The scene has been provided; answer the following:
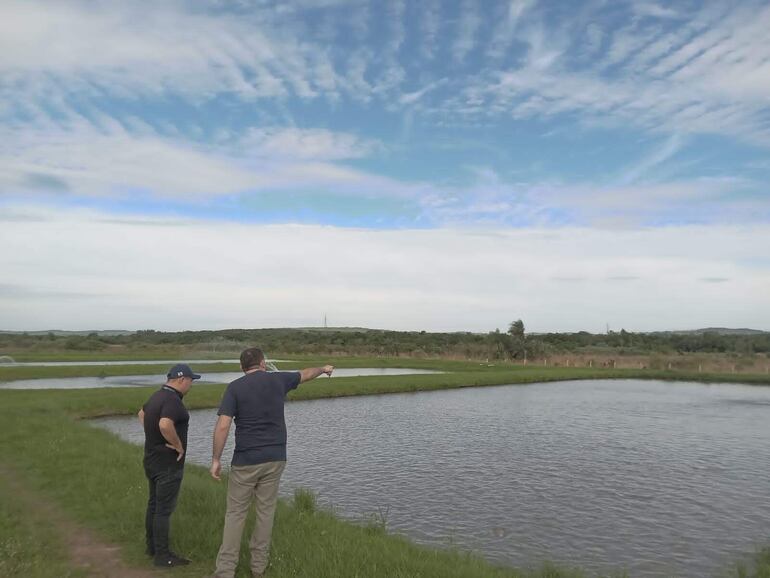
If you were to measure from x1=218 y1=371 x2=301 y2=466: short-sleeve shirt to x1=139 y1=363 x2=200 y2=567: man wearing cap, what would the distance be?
3.77 ft

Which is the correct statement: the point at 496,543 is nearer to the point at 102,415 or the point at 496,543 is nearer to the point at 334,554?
the point at 334,554

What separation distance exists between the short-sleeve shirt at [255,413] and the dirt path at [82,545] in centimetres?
225

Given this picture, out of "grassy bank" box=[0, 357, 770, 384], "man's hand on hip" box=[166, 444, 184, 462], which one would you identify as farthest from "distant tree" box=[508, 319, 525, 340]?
"man's hand on hip" box=[166, 444, 184, 462]

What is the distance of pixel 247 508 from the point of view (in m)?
7.73

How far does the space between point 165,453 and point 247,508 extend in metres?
1.62

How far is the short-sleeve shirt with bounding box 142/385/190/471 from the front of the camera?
8406 mm

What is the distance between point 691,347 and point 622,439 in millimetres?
110646

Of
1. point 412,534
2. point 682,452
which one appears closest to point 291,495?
point 412,534

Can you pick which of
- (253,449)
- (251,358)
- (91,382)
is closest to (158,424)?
(253,449)

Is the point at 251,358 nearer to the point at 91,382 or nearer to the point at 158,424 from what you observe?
the point at 158,424

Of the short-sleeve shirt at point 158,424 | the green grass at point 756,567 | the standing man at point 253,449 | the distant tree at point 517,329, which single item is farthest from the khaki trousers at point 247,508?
the distant tree at point 517,329

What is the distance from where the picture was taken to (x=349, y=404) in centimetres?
3681

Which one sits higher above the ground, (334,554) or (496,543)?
(334,554)

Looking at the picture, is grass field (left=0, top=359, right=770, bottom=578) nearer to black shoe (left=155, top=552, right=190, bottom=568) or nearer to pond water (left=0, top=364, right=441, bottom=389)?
black shoe (left=155, top=552, right=190, bottom=568)
